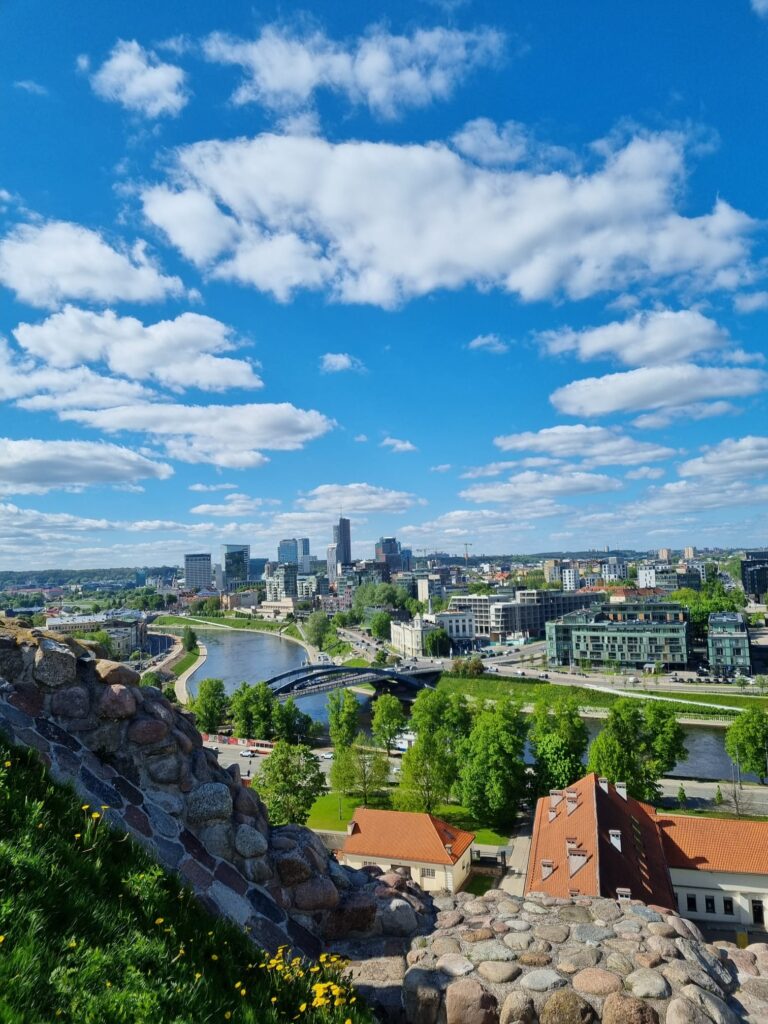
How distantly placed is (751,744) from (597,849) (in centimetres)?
2614

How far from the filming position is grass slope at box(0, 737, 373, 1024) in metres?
3.24

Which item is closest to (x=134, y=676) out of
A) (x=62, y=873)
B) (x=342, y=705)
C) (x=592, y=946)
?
(x=62, y=873)

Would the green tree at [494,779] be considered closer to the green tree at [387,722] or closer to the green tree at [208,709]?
the green tree at [387,722]

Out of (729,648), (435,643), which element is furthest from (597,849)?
(435,643)

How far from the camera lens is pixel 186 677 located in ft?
306

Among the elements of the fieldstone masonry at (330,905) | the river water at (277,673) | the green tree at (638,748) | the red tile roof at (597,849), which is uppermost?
the fieldstone masonry at (330,905)

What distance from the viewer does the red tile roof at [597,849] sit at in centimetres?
1758

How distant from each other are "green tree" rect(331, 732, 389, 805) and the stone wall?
3083 centimetres

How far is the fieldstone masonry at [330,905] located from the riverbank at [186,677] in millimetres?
68235

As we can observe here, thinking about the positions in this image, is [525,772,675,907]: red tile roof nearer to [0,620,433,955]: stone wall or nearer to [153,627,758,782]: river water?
[0,620,433,955]: stone wall

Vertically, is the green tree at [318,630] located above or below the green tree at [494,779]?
below

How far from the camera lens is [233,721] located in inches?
2255

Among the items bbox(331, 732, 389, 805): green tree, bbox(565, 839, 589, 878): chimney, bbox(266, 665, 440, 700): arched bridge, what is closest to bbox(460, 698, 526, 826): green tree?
bbox(331, 732, 389, 805): green tree

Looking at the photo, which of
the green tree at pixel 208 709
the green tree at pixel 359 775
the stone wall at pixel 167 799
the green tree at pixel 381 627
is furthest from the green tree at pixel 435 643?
the stone wall at pixel 167 799
